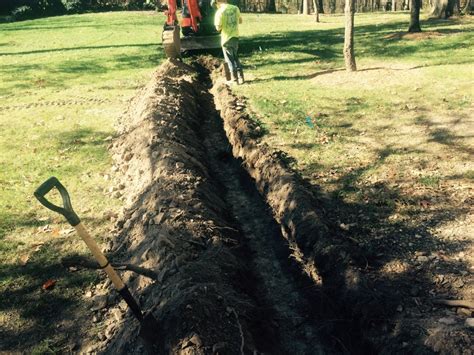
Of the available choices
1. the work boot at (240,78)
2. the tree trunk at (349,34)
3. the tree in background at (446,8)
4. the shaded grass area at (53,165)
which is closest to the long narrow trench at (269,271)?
the shaded grass area at (53,165)

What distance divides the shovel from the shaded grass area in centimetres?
100

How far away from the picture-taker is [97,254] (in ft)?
9.67

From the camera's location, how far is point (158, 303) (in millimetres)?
3686

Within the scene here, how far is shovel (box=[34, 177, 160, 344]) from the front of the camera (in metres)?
2.87

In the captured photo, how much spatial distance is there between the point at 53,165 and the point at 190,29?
8.78m

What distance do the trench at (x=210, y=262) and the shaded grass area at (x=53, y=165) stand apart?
577 mm

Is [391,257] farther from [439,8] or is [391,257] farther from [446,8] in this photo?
[439,8]

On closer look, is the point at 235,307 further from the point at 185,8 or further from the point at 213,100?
the point at 185,8

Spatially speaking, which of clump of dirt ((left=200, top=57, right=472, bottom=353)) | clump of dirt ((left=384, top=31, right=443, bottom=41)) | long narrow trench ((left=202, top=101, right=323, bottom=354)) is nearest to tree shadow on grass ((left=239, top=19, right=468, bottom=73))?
clump of dirt ((left=384, top=31, right=443, bottom=41))

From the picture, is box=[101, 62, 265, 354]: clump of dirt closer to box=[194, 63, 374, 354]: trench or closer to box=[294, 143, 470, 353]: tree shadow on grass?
box=[194, 63, 374, 354]: trench

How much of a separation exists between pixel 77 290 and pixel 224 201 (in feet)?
7.96

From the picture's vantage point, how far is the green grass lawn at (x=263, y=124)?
502cm

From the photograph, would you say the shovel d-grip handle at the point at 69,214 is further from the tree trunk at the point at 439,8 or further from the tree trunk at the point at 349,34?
the tree trunk at the point at 439,8

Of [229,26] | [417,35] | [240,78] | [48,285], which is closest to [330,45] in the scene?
[417,35]
